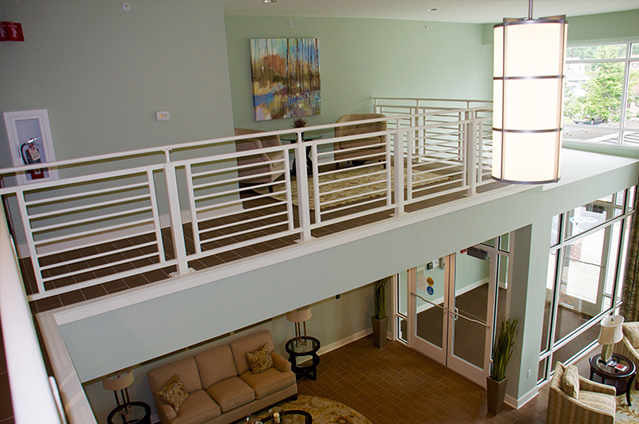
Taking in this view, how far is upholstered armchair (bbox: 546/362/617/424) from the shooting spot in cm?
667

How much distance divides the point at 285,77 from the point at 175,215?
19.0 feet

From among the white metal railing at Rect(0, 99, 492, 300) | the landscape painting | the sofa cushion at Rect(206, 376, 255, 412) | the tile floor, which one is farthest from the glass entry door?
the landscape painting

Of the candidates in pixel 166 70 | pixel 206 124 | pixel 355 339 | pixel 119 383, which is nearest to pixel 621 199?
pixel 355 339

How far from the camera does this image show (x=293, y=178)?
8.27m

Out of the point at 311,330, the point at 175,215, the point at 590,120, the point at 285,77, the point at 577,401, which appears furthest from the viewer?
the point at 590,120

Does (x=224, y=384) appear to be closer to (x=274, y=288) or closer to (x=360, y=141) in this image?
(x=274, y=288)

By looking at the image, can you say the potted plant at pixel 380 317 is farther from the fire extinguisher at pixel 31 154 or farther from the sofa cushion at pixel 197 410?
the fire extinguisher at pixel 31 154

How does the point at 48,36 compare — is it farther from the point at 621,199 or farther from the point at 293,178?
the point at 621,199

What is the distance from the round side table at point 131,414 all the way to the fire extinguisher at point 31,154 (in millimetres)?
4187

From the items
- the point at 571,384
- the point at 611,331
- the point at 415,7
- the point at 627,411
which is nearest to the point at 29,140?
the point at 415,7

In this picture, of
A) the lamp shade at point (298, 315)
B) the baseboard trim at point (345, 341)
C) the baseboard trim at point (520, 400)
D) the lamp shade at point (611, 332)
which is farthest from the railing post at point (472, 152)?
the baseboard trim at point (345, 341)

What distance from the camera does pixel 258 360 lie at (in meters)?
8.45

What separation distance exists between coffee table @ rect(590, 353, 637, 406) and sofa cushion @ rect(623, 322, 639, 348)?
1.84 ft

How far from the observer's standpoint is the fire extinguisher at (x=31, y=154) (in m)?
5.02
